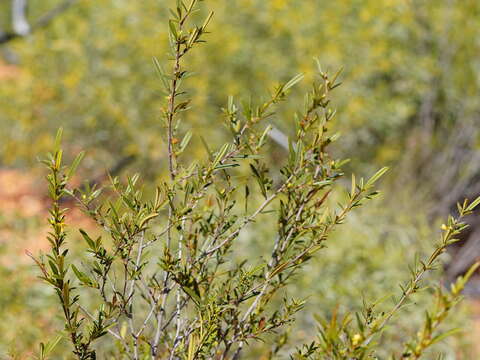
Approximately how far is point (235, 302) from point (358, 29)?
7.14 meters

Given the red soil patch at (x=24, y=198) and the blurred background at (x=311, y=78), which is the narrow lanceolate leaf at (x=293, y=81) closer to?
the blurred background at (x=311, y=78)

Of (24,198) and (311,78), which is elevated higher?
(24,198)

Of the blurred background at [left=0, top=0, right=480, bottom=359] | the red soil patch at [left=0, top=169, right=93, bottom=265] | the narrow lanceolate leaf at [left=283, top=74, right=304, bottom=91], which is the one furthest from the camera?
the blurred background at [left=0, top=0, right=480, bottom=359]

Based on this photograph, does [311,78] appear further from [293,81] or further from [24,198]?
[24,198]

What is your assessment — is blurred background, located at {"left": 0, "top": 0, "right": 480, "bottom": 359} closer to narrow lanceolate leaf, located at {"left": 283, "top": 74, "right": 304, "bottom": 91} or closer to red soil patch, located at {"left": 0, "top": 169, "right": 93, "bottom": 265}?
red soil patch, located at {"left": 0, "top": 169, "right": 93, "bottom": 265}

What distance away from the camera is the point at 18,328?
144 inches

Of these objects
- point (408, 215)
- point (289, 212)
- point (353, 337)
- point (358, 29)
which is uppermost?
point (358, 29)

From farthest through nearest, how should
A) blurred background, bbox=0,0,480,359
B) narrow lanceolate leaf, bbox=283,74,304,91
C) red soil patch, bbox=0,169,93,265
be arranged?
1. blurred background, bbox=0,0,480,359
2. red soil patch, bbox=0,169,93,265
3. narrow lanceolate leaf, bbox=283,74,304,91

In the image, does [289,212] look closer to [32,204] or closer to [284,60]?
[284,60]

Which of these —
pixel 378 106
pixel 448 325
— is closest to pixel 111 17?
pixel 378 106

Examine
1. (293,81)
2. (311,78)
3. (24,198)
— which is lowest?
(293,81)

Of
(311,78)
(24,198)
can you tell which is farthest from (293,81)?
(24,198)

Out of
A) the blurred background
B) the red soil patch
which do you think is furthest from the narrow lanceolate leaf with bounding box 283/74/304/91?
the red soil patch

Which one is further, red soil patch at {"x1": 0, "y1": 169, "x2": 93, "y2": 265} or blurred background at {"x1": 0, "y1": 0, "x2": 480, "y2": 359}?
blurred background at {"x1": 0, "y1": 0, "x2": 480, "y2": 359}
